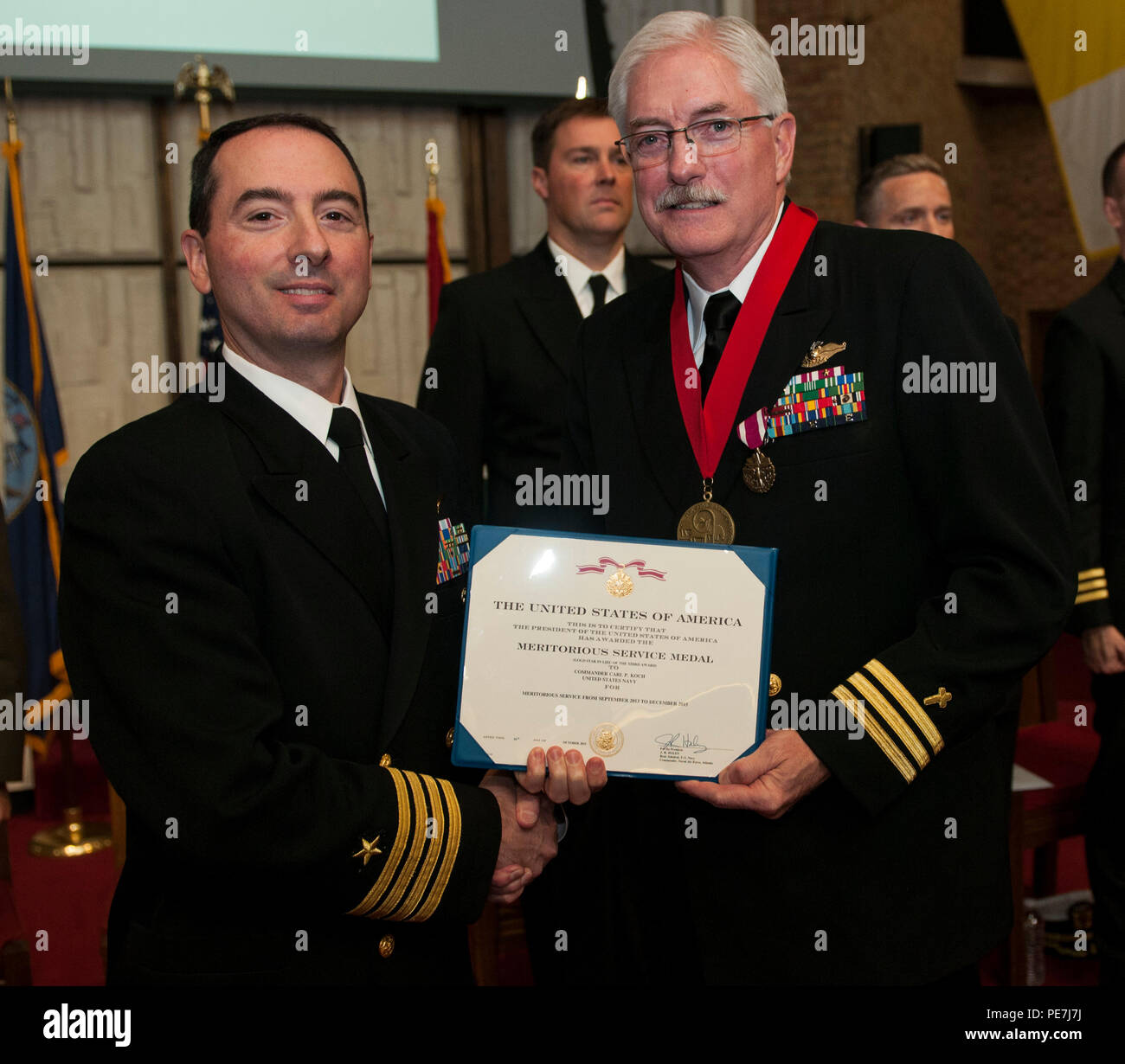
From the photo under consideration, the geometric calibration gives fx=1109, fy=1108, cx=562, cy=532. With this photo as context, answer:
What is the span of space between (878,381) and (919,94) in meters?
7.70

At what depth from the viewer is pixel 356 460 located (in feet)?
5.34

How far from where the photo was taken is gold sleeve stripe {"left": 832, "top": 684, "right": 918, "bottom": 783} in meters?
1.54

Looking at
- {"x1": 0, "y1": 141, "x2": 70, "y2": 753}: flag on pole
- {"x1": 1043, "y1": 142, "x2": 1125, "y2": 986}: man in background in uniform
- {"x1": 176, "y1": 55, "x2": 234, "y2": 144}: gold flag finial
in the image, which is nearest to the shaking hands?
{"x1": 1043, "y1": 142, "x2": 1125, "y2": 986}: man in background in uniform

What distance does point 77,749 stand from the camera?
214 inches

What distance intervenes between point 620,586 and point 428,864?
46 cm

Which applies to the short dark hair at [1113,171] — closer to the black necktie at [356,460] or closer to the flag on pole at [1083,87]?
the flag on pole at [1083,87]

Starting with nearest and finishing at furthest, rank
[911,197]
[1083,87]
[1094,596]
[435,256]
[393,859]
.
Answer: [393,859]
[1094,596]
[911,197]
[435,256]
[1083,87]

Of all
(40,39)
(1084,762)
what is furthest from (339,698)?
(40,39)

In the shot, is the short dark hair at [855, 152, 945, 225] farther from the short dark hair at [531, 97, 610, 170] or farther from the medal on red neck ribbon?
A: the medal on red neck ribbon

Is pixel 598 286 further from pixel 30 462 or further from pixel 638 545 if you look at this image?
pixel 30 462

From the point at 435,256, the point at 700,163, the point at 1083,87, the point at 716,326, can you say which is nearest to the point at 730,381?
the point at 716,326

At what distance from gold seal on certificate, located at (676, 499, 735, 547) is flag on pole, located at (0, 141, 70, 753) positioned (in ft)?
12.2

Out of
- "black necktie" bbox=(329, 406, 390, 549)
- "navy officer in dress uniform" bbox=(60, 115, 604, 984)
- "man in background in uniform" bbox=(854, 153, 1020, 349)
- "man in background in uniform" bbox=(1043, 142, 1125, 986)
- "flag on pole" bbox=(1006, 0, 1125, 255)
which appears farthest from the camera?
"flag on pole" bbox=(1006, 0, 1125, 255)
